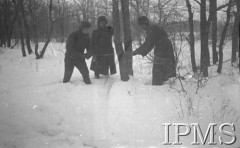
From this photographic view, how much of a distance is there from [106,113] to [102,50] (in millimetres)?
3153

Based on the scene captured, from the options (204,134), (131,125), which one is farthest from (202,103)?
(131,125)

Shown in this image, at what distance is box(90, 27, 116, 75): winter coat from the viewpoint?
7.43 m

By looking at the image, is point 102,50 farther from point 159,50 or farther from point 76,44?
point 159,50

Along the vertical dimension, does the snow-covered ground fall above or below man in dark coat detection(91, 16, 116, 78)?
below

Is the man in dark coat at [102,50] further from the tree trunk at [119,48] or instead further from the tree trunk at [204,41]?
the tree trunk at [204,41]

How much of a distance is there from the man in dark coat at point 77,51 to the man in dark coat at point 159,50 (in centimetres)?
159

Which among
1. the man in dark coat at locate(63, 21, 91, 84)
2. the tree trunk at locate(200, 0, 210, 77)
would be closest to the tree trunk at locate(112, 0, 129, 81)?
the man in dark coat at locate(63, 21, 91, 84)

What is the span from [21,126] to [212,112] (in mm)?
3594

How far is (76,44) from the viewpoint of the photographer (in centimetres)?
699

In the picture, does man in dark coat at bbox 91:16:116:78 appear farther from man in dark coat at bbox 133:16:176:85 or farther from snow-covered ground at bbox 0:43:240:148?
man in dark coat at bbox 133:16:176:85

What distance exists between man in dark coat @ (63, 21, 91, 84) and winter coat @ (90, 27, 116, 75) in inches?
17.3

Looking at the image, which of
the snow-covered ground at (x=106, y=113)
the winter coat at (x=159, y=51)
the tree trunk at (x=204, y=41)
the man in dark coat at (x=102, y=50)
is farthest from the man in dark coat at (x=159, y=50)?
the tree trunk at (x=204, y=41)

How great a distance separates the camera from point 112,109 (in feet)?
16.3

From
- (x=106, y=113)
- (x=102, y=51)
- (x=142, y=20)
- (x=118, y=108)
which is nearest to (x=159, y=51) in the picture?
(x=142, y=20)
